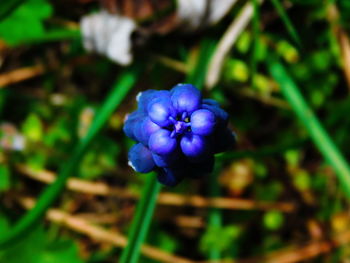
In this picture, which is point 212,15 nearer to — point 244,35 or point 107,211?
point 244,35

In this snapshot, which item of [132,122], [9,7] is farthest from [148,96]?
[9,7]

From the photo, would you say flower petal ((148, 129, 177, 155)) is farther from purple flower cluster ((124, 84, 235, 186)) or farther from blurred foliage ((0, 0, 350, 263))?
blurred foliage ((0, 0, 350, 263))

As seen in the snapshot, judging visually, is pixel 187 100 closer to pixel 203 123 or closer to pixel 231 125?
pixel 203 123

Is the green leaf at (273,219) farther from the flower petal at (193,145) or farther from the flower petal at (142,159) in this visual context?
the flower petal at (193,145)

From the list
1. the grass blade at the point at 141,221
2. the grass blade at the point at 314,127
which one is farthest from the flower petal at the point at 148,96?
the grass blade at the point at 314,127

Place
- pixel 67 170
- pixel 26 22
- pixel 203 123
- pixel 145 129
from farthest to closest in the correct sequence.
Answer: pixel 26 22 < pixel 67 170 < pixel 145 129 < pixel 203 123

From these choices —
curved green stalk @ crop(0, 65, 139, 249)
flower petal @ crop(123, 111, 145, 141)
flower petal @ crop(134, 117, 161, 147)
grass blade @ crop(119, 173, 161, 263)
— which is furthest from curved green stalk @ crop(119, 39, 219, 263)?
flower petal @ crop(134, 117, 161, 147)
